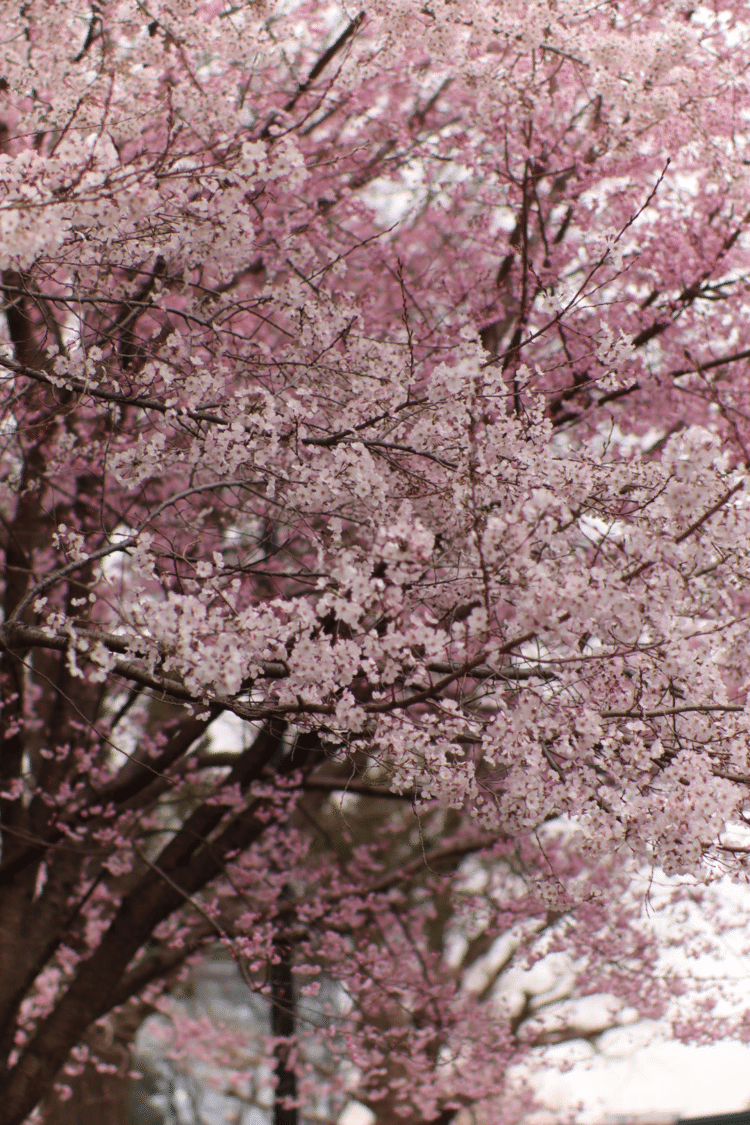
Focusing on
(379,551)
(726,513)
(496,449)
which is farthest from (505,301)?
(379,551)

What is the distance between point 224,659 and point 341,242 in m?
6.04

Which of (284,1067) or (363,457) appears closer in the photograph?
(363,457)

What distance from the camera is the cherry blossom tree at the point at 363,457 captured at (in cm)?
374

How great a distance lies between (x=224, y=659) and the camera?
3.53 meters

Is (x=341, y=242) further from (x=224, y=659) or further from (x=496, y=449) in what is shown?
(x=224, y=659)

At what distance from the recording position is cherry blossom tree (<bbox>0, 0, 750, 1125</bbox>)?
3738 mm

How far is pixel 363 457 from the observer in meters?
4.45

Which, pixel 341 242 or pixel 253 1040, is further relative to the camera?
pixel 253 1040

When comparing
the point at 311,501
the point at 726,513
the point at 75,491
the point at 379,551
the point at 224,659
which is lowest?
the point at 224,659

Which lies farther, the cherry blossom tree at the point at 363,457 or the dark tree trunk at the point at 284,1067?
the dark tree trunk at the point at 284,1067

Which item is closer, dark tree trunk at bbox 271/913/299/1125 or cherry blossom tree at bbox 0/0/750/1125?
Result: cherry blossom tree at bbox 0/0/750/1125

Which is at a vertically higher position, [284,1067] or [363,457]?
[363,457]

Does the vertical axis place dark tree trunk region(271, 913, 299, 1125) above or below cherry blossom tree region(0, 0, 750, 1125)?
below

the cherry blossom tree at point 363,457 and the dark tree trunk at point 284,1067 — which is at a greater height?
the cherry blossom tree at point 363,457
